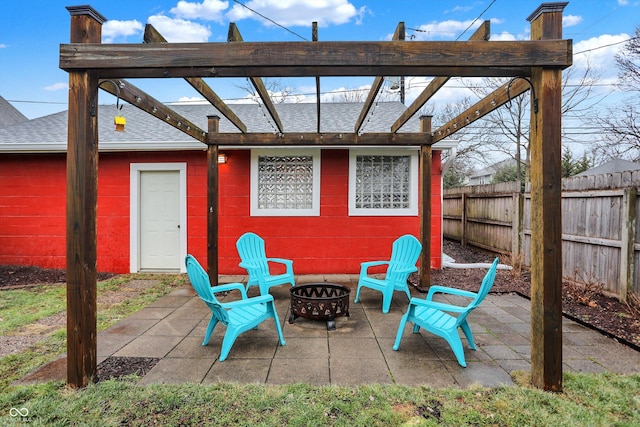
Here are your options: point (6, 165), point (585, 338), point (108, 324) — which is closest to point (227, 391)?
point (108, 324)

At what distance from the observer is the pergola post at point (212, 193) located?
15.6 ft

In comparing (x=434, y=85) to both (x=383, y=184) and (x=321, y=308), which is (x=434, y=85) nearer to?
(x=321, y=308)

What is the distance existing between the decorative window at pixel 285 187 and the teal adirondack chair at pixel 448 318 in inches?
132

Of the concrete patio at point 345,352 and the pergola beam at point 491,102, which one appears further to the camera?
the pergola beam at point 491,102

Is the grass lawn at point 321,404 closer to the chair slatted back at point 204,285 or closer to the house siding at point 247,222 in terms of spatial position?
the chair slatted back at point 204,285

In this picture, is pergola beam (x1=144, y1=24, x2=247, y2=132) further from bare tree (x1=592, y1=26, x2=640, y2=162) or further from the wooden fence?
bare tree (x1=592, y1=26, x2=640, y2=162)

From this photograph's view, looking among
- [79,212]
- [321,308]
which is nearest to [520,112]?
[321,308]

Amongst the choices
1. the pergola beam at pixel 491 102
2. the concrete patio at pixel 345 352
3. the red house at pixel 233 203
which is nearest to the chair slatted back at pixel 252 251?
the concrete patio at pixel 345 352

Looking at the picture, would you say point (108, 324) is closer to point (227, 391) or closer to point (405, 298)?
point (227, 391)

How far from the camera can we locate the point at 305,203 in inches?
238

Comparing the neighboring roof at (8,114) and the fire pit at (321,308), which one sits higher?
the neighboring roof at (8,114)

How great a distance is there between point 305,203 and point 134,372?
13.2 ft

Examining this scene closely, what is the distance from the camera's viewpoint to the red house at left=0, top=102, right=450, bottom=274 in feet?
19.5

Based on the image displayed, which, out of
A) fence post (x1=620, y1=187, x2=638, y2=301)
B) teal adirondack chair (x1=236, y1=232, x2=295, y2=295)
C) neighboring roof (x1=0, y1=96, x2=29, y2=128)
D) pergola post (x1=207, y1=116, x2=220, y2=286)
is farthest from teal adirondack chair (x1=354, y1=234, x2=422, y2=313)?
neighboring roof (x1=0, y1=96, x2=29, y2=128)
